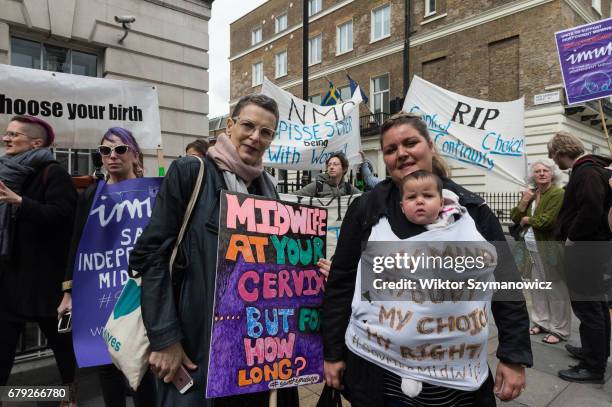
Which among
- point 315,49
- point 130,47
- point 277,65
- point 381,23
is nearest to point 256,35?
point 277,65

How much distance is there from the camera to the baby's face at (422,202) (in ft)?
5.15

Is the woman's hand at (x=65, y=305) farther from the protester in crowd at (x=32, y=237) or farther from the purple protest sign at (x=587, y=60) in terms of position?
the purple protest sign at (x=587, y=60)

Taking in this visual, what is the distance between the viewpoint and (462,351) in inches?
58.2

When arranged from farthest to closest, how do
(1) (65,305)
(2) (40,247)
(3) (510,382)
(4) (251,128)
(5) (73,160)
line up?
(5) (73,160) → (2) (40,247) → (1) (65,305) → (4) (251,128) → (3) (510,382)

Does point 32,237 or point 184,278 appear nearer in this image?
point 184,278

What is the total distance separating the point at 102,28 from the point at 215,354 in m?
6.59

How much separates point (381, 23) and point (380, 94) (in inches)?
159

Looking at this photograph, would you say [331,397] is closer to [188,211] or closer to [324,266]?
[324,266]

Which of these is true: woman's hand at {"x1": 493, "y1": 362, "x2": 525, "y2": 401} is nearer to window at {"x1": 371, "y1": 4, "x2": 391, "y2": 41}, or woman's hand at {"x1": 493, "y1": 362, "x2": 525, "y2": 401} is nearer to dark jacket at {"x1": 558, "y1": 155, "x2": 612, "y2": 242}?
dark jacket at {"x1": 558, "y1": 155, "x2": 612, "y2": 242}

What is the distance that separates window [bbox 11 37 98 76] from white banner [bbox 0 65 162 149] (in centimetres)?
297

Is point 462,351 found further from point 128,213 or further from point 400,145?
point 128,213

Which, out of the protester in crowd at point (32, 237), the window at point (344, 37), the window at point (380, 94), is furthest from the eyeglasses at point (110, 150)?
the window at point (344, 37)

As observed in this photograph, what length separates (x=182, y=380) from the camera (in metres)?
1.56

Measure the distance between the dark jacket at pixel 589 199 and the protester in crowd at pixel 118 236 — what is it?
3579mm
